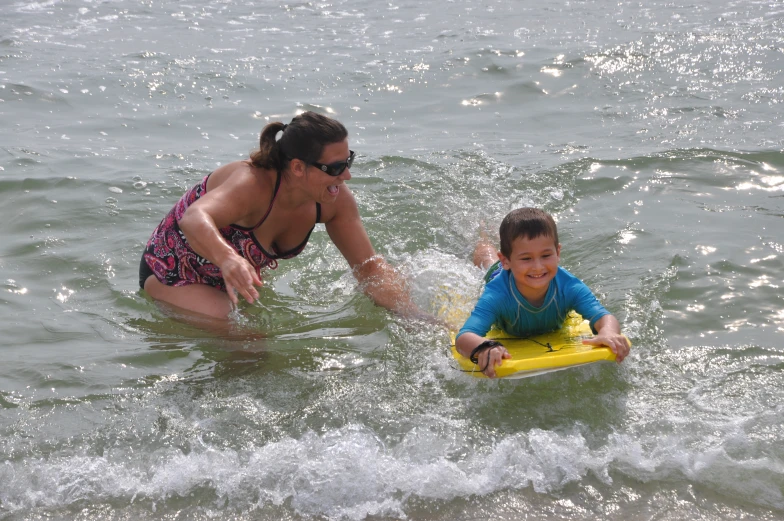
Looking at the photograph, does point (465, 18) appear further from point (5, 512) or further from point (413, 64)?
point (5, 512)

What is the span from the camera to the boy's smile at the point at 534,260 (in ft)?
14.0

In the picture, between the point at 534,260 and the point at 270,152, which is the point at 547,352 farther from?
the point at 270,152

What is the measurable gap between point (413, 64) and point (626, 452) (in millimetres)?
8506

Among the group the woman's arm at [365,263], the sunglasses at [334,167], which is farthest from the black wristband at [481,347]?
the sunglasses at [334,167]

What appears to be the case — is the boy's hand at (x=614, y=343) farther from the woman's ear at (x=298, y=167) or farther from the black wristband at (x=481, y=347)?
the woman's ear at (x=298, y=167)

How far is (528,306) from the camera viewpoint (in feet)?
15.2

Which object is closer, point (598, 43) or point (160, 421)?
point (160, 421)

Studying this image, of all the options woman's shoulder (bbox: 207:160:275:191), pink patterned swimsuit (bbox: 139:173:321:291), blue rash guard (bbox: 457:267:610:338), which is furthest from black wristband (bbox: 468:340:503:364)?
woman's shoulder (bbox: 207:160:275:191)

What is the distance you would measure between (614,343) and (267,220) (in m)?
2.18

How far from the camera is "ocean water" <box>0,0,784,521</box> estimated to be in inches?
148

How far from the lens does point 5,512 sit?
362 centimetres

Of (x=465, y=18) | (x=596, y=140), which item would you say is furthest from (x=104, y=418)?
(x=465, y=18)

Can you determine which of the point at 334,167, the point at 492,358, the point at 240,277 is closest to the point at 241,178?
the point at 334,167

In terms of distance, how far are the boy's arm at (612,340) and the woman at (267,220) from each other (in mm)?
1434
